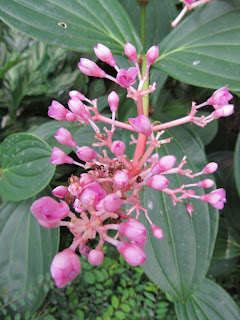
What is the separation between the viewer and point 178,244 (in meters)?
0.60

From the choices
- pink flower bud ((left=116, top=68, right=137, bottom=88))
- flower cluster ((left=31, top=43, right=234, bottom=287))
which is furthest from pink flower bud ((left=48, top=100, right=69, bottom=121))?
pink flower bud ((left=116, top=68, right=137, bottom=88))

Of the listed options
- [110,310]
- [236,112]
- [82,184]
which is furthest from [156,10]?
[110,310]

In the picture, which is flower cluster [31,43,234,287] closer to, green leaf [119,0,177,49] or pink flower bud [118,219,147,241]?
pink flower bud [118,219,147,241]

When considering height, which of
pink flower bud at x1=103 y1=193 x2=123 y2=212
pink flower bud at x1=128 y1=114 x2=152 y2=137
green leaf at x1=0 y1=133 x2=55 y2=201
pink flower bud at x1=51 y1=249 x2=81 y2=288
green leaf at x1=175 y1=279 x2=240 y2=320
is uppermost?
pink flower bud at x1=128 y1=114 x2=152 y2=137

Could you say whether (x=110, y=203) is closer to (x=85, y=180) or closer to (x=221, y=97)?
(x=85, y=180)

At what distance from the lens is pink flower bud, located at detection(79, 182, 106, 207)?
329 millimetres

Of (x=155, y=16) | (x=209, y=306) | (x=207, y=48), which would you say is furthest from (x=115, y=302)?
(x=155, y=16)

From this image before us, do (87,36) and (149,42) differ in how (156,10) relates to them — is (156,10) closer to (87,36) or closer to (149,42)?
(149,42)

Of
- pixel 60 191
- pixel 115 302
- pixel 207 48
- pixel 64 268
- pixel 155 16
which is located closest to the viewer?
pixel 64 268

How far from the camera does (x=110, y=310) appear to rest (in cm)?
76

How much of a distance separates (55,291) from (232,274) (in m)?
0.64

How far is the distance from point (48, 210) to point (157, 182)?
15cm

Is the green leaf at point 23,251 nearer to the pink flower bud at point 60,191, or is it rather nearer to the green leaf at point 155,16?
the pink flower bud at point 60,191

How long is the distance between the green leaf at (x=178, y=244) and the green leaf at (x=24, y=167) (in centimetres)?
29
